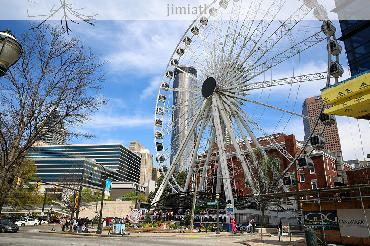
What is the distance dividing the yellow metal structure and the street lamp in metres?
15.9

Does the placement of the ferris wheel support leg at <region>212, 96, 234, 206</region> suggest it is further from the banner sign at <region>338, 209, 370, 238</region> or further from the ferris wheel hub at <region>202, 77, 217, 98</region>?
the banner sign at <region>338, 209, 370, 238</region>

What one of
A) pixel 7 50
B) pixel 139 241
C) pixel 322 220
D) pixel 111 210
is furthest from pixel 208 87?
pixel 111 210

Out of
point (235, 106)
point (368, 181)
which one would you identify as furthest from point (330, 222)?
point (235, 106)

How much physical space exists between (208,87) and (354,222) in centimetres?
2575

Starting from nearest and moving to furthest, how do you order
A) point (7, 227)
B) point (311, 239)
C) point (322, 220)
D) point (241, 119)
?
1. point (311, 239)
2. point (322, 220)
3. point (7, 227)
4. point (241, 119)

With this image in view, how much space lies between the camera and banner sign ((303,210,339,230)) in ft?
63.8

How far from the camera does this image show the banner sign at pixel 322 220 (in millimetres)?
19453

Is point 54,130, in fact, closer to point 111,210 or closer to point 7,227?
point 7,227

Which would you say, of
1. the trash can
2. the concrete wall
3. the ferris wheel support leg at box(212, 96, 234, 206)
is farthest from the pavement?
the concrete wall

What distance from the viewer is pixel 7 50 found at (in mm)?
5250

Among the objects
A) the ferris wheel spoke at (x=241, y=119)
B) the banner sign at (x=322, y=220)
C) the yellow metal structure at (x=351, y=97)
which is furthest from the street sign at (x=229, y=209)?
the yellow metal structure at (x=351, y=97)

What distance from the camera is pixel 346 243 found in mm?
18641

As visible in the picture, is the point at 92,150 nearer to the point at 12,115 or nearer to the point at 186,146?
the point at 186,146

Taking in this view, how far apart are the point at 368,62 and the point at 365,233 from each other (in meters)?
10.5
